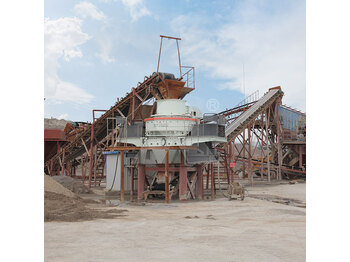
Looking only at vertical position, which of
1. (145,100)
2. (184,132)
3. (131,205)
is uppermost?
(145,100)

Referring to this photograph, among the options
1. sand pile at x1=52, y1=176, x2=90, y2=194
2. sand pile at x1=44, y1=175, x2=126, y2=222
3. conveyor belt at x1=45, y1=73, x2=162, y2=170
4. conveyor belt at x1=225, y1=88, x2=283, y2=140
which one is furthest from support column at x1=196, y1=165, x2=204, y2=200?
sand pile at x1=52, y1=176, x2=90, y2=194

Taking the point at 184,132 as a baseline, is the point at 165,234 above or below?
below

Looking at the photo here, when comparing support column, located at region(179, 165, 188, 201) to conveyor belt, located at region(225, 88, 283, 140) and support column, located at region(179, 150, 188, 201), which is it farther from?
conveyor belt, located at region(225, 88, 283, 140)

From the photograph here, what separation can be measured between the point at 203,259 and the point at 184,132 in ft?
41.7

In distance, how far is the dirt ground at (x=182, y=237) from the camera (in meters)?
7.67

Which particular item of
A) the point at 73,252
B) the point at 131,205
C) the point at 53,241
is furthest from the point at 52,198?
the point at 73,252

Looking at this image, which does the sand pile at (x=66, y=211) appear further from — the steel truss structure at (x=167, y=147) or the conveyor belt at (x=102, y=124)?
the conveyor belt at (x=102, y=124)

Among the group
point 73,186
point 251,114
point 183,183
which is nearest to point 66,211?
point 183,183

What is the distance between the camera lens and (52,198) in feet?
52.1

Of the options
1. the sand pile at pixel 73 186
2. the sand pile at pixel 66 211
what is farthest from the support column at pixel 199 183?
the sand pile at pixel 73 186

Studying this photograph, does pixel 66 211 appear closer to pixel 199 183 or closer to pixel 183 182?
pixel 183 182

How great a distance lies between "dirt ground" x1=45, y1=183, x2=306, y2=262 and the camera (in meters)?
7.67

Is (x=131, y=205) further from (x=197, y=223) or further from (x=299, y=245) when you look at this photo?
(x=299, y=245)

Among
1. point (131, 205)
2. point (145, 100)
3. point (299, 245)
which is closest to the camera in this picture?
point (299, 245)
